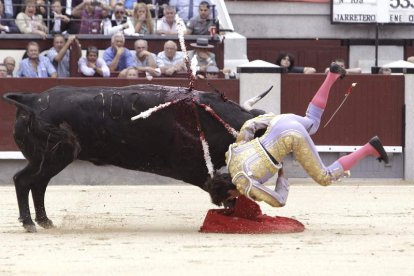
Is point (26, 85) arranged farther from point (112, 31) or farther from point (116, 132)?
point (116, 132)

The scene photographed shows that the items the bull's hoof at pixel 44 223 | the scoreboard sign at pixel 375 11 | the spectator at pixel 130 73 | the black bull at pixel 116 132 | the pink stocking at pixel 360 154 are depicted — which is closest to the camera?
the pink stocking at pixel 360 154

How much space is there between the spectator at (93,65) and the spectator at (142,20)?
105 centimetres

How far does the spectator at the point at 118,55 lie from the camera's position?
16172mm

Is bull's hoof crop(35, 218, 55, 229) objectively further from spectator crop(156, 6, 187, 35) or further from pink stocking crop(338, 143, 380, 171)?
spectator crop(156, 6, 187, 35)

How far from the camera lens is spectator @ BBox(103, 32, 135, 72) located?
16.2 metres

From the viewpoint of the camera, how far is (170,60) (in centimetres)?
1633

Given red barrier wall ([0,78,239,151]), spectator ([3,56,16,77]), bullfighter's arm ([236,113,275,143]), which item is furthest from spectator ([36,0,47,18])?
bullfighter's arm ([236,113,275,143])

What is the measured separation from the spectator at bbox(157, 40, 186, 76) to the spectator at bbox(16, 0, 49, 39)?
5.00ft

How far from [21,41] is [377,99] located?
4290mm

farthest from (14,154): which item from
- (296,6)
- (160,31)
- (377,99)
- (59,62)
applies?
(296,6)

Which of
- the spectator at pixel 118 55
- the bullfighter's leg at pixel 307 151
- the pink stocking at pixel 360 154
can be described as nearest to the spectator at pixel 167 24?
the spectator at pixel 118 55

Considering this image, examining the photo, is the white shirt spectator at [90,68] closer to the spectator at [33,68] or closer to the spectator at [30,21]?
the spectator at [33,68]

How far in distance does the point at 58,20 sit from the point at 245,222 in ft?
24.9

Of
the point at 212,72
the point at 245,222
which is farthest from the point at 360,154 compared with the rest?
the point at 212,72
